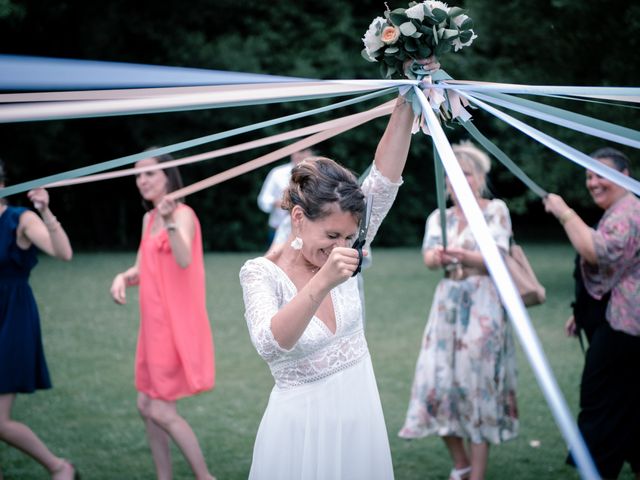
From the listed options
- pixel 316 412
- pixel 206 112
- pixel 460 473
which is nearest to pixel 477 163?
pixel 460 473

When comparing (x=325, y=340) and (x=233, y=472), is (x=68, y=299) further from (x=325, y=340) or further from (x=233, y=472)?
(x=325, y=340)

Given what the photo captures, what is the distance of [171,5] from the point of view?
21.9 meters

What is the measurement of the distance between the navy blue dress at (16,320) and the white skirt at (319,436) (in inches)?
95.8

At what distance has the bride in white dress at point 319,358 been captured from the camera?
2742 mm

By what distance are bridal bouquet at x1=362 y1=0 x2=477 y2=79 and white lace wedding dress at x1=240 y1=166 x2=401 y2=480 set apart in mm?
931

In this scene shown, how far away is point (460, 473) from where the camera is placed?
5129 millimetres

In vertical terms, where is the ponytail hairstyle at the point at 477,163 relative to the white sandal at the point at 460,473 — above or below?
above

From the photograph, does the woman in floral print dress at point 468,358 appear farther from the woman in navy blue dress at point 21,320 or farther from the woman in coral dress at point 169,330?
the woman in navy blue dress at point 21,320

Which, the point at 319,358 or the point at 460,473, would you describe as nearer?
the point at 319,358

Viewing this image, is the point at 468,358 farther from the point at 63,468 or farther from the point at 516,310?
the point at 516,310

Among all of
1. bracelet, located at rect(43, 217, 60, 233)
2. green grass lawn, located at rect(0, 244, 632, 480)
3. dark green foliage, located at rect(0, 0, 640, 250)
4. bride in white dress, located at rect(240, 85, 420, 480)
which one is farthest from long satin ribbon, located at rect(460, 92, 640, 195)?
dark green foliage, located at rect(0, 0, 640, 250)

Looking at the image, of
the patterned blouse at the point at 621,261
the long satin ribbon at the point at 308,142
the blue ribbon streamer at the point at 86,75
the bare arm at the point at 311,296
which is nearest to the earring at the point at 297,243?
the bare arm at the point at 311,296

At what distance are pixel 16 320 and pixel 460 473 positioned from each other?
10.1 feet

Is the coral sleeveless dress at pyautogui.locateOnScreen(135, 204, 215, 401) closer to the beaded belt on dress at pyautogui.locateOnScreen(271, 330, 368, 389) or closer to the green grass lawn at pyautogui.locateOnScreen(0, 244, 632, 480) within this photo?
the green grass lawn at pyautogui.locateOnScreen(0, 244, 632, 480)
